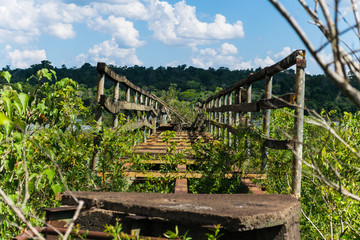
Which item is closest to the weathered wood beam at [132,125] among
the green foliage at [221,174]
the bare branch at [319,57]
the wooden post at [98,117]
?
the wooden post at [98,117]

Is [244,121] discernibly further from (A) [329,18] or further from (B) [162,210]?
(A) [329,18]

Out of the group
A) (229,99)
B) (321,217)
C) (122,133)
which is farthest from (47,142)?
(229,99)

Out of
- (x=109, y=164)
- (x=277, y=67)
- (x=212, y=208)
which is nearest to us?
(x=212, y=208)

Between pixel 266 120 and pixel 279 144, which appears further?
pixel 266 120

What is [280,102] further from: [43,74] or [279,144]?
[43,74]

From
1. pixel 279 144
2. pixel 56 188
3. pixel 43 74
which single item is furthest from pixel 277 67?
pixel 56 188

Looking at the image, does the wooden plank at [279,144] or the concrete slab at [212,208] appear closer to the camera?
the concrete slab at [212,208]

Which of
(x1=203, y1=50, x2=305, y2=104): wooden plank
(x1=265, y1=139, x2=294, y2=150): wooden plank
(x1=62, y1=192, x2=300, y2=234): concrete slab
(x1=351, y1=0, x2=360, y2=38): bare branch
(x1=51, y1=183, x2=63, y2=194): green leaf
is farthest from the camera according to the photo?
(x1=203, y1=50, x2=305, y2=104): wooden plank

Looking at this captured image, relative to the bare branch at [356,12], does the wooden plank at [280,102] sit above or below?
below

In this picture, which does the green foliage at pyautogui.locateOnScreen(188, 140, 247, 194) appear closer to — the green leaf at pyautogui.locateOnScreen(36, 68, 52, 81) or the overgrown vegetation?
the overgrown vegetation

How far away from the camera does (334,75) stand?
1397mm

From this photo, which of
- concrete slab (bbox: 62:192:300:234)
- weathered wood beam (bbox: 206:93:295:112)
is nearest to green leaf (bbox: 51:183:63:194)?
concrete slab (bbox: 62:192:300:234)

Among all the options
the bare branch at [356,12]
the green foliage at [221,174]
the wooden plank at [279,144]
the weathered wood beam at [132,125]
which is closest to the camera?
the bare branch at [356,12]

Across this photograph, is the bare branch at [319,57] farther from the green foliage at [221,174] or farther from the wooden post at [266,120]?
the green foliage at [221,174]
